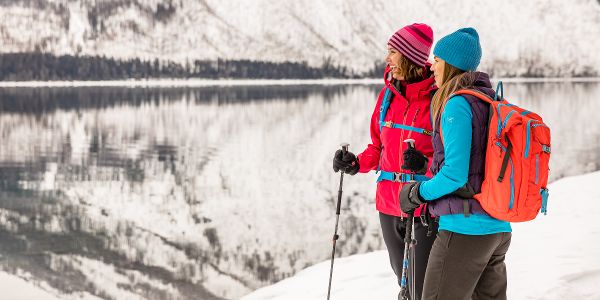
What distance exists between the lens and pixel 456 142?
3.79 meters

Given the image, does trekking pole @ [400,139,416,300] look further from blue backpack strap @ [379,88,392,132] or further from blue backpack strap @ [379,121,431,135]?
blue backpack strap @ [379,88,392,132]

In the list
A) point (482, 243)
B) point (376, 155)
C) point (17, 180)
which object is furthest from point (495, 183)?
point (17, 180)

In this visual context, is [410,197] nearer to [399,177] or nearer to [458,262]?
[458,262]

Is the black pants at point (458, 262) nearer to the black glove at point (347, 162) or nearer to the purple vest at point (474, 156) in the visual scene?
the purple vest at point (474, 156)

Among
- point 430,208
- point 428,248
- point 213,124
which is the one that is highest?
point 430,208

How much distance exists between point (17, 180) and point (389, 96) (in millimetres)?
24145

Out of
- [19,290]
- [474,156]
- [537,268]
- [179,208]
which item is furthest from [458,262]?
[179,208]

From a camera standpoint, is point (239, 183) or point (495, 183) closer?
point (495, 183)

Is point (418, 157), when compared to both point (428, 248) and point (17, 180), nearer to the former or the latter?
point (428, 248)

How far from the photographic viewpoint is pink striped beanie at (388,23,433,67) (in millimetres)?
4871

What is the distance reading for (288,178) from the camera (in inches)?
1063

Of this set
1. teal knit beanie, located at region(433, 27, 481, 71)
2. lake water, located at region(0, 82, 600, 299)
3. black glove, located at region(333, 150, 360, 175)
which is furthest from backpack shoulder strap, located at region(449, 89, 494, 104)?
lake water, located at region(0, 82, 600, 299)

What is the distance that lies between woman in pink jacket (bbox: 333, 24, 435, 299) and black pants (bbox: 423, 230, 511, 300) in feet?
2.17

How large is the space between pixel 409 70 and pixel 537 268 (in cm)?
350
